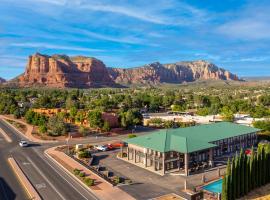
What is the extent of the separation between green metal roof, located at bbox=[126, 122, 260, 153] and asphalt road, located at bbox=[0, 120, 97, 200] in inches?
558

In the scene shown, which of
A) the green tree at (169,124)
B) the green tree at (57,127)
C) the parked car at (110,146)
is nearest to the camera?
the parked car at (110,146)

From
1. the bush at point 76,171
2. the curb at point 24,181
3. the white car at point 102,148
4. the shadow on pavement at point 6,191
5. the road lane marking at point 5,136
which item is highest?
the road lane marking at point 5,136

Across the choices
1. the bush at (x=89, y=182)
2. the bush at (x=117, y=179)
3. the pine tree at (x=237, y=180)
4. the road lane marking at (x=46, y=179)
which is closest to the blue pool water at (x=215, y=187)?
the pine tree at (x=237, y=180)

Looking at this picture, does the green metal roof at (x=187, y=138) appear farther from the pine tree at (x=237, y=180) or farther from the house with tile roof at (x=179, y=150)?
the pine tree at (x=237, y=180)

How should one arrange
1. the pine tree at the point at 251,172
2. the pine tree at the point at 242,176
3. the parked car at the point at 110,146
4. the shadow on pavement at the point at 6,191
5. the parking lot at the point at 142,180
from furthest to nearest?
the parked car at the point at 110,146 → the parking lot at the point at 142,180 → the pine tree at the point at 251,172 → the shadow on pavement at the point at 6,191 → the pine tree at the point at 242,176

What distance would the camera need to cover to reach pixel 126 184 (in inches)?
1666

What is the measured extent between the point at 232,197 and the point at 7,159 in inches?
1587

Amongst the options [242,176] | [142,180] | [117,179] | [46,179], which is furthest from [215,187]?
[46,179]

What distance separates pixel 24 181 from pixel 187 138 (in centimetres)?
2673

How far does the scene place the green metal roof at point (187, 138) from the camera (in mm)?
48281

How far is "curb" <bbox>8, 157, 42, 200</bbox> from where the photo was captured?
3753 cm

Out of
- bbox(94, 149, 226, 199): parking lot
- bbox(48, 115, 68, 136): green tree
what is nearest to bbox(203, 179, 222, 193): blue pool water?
bbox(94, 149, 226, 199): parking lot

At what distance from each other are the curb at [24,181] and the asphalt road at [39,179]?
0.56m

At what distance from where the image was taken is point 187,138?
5075cm
